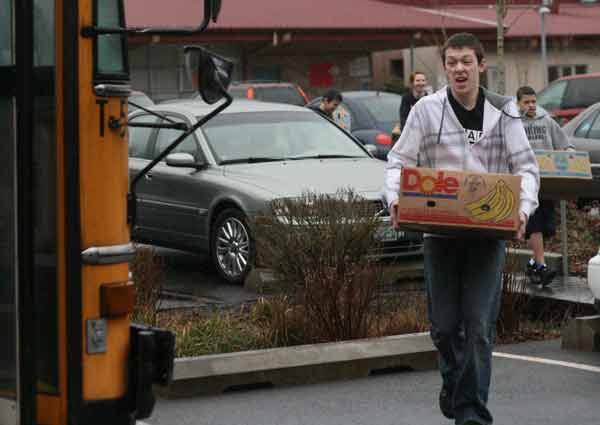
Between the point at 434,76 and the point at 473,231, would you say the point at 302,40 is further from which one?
the point at 473,231

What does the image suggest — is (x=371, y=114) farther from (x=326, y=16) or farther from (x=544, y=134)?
(x=326, y=16)

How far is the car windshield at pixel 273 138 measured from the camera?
14.4 meters

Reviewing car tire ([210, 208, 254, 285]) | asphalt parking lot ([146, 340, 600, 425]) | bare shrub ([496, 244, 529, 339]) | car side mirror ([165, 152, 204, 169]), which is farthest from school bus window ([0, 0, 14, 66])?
car side mirror ([165, 152, 204, 169])

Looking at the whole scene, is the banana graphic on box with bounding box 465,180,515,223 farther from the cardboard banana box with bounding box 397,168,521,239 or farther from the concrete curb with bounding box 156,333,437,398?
the concrete curb with bounding box 156,333,437,398

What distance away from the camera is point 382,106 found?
24531mm

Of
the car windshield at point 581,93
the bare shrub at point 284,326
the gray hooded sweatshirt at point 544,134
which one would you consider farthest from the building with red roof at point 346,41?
the bare shrub at point 284,326

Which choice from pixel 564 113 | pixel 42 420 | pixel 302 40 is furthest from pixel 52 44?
pixel 302 40

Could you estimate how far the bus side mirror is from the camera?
553cm

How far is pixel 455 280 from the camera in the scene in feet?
23.8

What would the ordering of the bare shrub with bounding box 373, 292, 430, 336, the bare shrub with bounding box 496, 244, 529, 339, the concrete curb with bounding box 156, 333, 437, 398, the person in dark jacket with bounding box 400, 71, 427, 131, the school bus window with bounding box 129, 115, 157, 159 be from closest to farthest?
the concrete curb with bounding box 156, 333, 437, 398
the bare shrub with bounding box 373, 292, 430, 336
the bare shrub with bounding box 496, 244, 529, 339
the school bus window with bounding box 129, 115, 157, 159
the person in dark jacket with bounding box 400, 71, 427, 131

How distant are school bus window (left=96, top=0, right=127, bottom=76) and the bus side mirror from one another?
0.24m

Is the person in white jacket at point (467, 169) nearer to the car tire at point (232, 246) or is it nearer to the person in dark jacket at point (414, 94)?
the car tire at point (232, 246)

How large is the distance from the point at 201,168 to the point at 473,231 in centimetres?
746

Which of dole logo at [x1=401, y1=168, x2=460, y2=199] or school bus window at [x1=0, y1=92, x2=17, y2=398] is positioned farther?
dole logo at [x1=401, y1=168, x2=460, y2=199]
